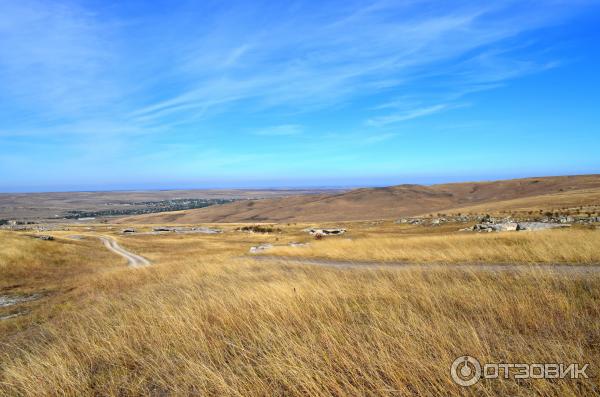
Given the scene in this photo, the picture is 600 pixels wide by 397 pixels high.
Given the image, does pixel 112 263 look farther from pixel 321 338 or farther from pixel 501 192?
pixel 501 192

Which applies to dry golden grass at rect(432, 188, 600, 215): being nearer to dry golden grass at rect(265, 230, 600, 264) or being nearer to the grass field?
dry golden grass at rect(265, 230, 600, 264)

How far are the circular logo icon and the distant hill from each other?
101685mm

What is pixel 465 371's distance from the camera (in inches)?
146

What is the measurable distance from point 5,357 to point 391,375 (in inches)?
264

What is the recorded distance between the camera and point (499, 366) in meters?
3.75

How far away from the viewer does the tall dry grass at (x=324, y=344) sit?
3.69m

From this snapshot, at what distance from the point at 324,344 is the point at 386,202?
5083 inches

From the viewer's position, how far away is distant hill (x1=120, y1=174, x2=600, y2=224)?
355 ft

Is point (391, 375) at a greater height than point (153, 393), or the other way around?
point (391, 375)

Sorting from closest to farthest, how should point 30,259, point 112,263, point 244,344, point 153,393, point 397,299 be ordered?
point 153,393, point 244,344, point 397,299, point 30,259, point 112,263

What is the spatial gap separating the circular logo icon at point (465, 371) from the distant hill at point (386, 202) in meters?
102

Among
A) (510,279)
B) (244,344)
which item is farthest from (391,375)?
(510,279)

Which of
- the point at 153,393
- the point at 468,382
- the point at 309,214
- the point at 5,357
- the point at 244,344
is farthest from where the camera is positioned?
the point at 309,214

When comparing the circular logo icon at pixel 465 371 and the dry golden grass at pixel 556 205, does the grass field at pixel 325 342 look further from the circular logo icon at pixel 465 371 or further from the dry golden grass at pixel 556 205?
the dry golden grass at pixel 556 205
